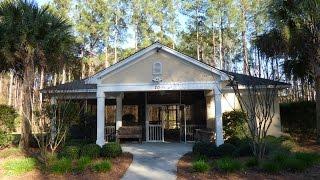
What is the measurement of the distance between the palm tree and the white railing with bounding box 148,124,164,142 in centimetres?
657

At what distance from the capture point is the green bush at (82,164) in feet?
41.9

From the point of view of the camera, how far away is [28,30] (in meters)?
17.5

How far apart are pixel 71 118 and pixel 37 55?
415 centimetres

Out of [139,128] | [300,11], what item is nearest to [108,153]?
[139,128]

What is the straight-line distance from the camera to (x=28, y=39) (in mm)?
17656

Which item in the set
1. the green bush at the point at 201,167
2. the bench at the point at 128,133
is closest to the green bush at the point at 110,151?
the green bush at the point at 201,167

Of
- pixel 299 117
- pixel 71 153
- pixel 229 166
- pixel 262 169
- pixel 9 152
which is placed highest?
pixel 299 117

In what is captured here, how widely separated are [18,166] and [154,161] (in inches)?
194

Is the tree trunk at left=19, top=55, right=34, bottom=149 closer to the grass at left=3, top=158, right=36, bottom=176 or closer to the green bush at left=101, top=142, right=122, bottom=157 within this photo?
the grass at left=3, top=158, right=36, bottom=176

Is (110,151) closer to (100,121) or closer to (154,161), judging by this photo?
(154,161)

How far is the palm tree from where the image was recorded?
57.3 feet

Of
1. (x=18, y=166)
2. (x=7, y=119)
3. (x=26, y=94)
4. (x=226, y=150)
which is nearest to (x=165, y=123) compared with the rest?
(x=226, y=150)

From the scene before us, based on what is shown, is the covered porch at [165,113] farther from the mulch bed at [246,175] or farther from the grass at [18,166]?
the mulch bed at [246,175]

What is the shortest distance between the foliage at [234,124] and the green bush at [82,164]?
8642mm
